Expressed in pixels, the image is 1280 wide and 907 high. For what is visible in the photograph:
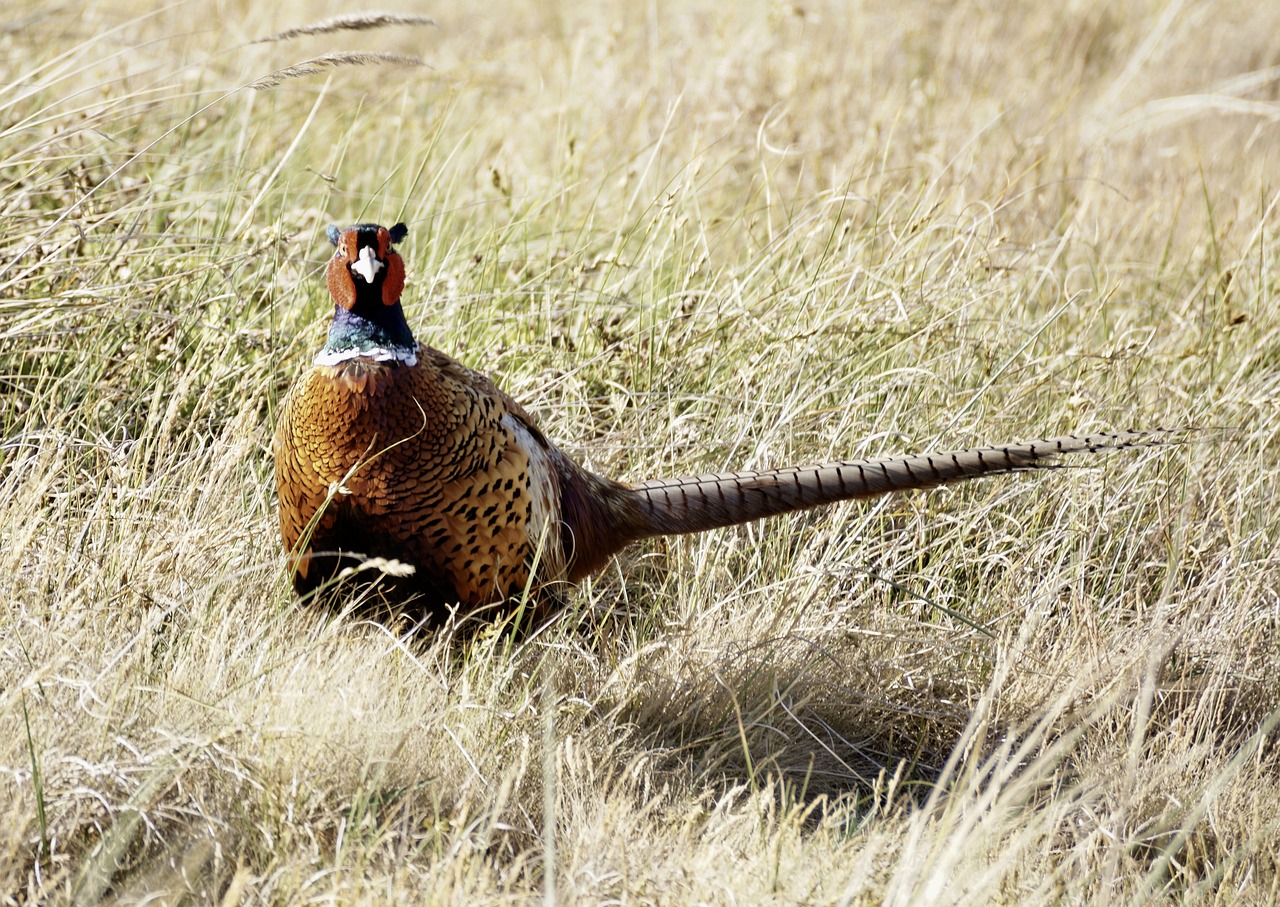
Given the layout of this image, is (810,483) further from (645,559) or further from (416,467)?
(416,467)

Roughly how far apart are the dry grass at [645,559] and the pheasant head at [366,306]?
42 centimetres

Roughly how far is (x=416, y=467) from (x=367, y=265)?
377mm

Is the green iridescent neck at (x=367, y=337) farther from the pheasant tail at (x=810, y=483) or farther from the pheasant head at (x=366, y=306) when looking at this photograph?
the pheasant tail at (x=810, y=483)

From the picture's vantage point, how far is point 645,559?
2994 millimetres

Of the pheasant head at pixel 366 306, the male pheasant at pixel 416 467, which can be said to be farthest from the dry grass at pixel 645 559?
the pheasant head at pixel 366 306

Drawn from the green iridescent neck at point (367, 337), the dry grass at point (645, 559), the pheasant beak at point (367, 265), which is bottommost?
the dry grass at point (645, 559)

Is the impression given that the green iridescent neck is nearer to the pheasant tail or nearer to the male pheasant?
the male pheasant

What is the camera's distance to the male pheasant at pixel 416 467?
2291 millimetres

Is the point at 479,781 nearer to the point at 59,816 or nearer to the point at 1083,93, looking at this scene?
the point at 59,816

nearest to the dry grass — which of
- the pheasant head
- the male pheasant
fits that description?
the male pheasant

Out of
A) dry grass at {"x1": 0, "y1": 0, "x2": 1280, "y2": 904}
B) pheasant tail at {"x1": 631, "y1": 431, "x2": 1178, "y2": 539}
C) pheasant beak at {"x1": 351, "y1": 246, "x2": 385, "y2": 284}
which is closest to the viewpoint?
dry grass at {"x1": 0, "y1": 0, "x2": 1280, "y2": 904}

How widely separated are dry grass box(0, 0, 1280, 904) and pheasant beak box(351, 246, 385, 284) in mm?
453

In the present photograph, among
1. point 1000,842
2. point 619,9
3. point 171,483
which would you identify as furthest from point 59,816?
point 619,9

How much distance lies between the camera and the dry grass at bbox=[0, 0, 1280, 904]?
1938 millimetres
